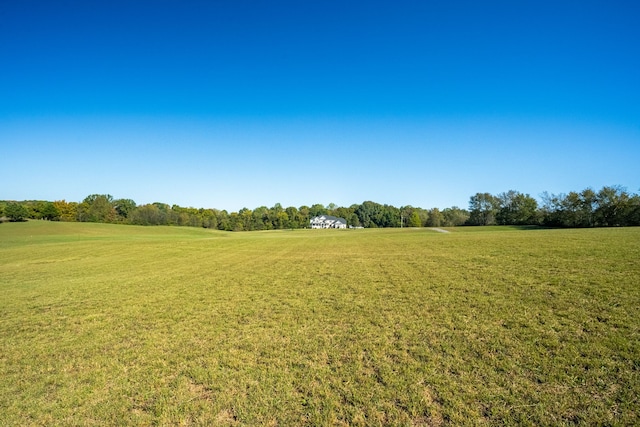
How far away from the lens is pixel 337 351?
6.44 m

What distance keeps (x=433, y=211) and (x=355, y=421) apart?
129m

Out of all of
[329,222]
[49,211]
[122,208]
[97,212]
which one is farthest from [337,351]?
[329,222]

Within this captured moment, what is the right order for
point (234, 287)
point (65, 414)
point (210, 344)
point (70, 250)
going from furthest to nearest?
point (70, 250)
point (234, 287)
point (210, 344)
point (65, 414)

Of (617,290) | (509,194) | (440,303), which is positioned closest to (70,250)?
(440,303)

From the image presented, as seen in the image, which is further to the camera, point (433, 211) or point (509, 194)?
point (433, 211)

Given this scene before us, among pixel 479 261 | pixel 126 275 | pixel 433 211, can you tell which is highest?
pixel 433 211

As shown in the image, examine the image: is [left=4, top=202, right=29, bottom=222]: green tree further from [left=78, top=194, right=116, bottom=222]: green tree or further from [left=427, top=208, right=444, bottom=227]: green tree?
[left=427, top=208, right=444, bottom=227]: green tree

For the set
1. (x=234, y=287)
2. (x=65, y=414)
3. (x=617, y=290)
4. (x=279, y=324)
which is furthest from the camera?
(x=234, y=287)

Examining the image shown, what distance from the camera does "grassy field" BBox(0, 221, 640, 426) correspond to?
4512mm

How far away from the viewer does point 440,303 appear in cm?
942

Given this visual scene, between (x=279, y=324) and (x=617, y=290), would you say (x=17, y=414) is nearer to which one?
(x=279, y=324)

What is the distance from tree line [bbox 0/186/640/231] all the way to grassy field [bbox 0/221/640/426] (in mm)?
68533

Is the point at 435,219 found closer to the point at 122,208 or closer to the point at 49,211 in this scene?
the point at 122,208

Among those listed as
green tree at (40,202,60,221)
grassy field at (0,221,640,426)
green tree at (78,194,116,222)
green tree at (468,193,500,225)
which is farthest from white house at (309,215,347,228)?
grassy field at (0,221,640,426)
